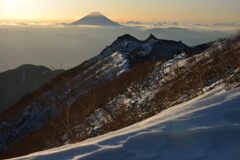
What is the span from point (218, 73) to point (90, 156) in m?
14.1

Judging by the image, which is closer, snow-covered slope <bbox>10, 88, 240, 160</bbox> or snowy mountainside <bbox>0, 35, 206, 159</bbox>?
snow-covered slope <bbox>10, 88, 240, 160</bbox>

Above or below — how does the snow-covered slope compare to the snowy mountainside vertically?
above

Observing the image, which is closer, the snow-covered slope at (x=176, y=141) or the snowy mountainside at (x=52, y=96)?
the snow-covered slope at (x=176, y=141)

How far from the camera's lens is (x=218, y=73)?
62.5ft

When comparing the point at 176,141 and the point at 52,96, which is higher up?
the point at 176,141

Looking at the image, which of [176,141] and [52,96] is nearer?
[176,141]

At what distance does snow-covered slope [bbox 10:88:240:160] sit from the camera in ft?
18.3

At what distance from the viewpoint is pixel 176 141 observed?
595 centimetres

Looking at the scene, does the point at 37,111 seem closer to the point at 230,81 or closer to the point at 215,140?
the point at 230,81

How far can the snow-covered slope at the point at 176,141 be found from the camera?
5.59m

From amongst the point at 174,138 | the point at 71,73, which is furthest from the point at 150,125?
the point at 71,73

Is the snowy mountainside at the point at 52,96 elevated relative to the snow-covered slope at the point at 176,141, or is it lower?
lower

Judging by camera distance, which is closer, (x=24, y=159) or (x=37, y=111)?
(x=24, y=159)


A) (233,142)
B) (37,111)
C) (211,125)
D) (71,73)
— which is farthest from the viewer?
(71,73)
